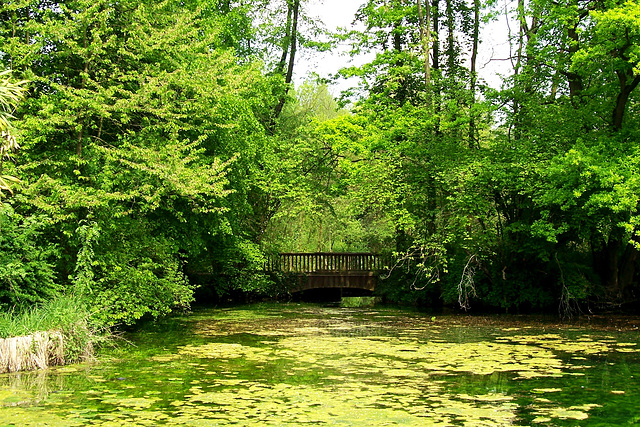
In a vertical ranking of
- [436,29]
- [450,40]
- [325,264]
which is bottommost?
[325,264]

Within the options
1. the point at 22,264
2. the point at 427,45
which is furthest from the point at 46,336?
the point at 427,45

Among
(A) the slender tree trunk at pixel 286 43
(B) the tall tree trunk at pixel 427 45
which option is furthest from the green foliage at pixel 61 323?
(A) the slender tree trunk at pixel 286 43

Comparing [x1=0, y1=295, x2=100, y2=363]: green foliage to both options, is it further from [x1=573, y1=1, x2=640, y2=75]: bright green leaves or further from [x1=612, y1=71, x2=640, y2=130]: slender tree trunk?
[x1=612, y1=71, x2=640, y2=130]: slender tree trunk

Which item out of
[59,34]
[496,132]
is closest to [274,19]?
[496,132]

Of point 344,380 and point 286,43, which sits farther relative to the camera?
point 286,43

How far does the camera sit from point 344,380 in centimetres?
855

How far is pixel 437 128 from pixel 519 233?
4.40 metres

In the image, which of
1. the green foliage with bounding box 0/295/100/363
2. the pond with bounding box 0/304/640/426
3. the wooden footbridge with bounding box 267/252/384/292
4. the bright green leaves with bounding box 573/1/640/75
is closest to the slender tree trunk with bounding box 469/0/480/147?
the bright green leaves with bounding box 573/1/640/75

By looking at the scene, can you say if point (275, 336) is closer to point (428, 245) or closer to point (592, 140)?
point (428, 245)

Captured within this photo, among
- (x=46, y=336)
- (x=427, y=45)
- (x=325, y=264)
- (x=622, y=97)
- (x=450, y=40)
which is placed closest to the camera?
(x=46, y=336)

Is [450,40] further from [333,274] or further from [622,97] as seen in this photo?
[333,274]

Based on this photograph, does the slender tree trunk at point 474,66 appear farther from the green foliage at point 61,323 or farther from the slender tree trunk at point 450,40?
the green foliage at point 61,323

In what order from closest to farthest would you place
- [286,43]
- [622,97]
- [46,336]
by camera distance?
1. [46,336]
2. [622,97]
3. [286,43]

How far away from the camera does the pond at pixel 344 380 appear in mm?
6547
